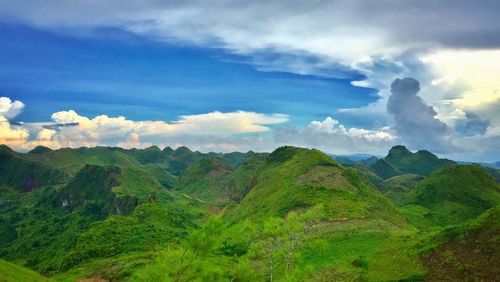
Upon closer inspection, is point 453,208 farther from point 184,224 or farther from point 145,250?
point 145,250

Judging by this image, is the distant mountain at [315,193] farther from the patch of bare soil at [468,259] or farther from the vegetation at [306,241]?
the patch of bare soil at [468,259]

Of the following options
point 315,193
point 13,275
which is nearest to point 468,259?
point 13,275

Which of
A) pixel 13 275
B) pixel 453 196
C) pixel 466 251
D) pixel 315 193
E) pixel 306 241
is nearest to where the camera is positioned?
pixel 13 275

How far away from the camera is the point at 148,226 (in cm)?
11681

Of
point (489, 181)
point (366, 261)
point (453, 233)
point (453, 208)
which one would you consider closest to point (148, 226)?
point (366, 261)

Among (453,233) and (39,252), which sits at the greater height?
(453,233)

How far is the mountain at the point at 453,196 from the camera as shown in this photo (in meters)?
143

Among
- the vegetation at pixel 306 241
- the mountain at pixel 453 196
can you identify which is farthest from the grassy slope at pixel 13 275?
the mountain at pixel 453 196

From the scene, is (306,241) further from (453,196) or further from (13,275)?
(453,196)

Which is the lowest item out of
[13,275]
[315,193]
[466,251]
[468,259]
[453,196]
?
[13,275]

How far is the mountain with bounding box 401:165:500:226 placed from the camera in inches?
5645

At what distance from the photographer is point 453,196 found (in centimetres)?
15925

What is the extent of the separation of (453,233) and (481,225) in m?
3.37

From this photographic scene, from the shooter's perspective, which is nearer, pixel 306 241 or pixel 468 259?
pixel 468 259
